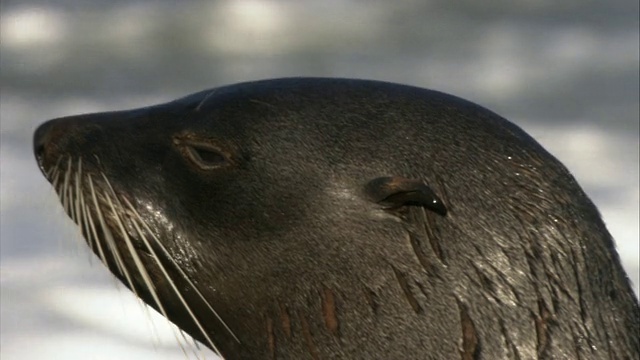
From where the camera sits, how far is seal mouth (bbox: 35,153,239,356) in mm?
8641

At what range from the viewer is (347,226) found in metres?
8.37

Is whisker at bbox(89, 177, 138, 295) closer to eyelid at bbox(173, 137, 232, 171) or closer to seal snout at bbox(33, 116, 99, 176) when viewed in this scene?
seal snout at bbox(33, 116, 99, 176)

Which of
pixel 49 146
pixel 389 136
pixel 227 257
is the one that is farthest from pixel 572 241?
pixel 49 146

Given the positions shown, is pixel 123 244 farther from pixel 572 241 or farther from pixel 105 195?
pixel 572 241

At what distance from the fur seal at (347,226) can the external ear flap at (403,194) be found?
0.04 ft

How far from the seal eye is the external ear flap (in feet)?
3.31

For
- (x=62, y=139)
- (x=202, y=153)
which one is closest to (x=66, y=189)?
(x=62, y=139)

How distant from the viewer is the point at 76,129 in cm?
911

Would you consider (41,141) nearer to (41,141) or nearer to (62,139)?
(41,141)

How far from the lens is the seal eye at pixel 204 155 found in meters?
8.69

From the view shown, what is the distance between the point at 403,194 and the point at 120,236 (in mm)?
1842

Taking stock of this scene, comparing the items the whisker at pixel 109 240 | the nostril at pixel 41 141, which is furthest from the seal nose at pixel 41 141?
the whisker at pixel 109 240

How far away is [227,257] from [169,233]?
402 millimetres

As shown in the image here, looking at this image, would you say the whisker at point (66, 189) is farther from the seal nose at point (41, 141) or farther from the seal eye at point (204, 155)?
the seal eye at point (204, 155)
